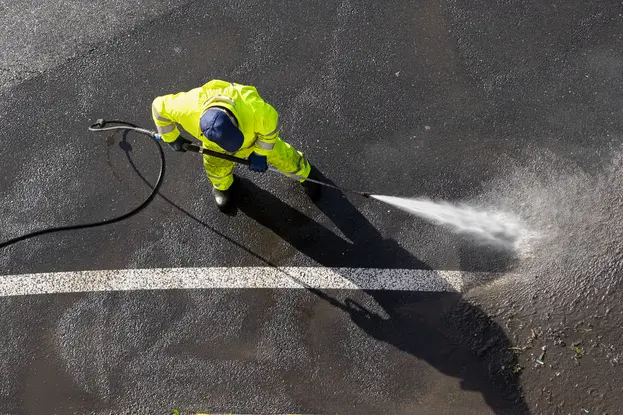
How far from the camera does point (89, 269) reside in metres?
4.78

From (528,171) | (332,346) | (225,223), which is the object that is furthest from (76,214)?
(528,171)

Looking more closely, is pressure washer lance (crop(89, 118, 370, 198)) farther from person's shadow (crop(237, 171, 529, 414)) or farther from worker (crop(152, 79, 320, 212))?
person's shadow (crop(237, 171, 529, 414))

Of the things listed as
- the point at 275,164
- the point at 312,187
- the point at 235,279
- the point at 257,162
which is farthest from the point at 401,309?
the point at 257,162

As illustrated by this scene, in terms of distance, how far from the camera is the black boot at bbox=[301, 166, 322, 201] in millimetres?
4738

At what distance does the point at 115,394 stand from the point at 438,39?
4.87 metres

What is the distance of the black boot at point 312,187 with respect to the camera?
4738mm

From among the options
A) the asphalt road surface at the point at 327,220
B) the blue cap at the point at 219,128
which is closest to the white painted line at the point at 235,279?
the asphalt road surface at the point at 327,220

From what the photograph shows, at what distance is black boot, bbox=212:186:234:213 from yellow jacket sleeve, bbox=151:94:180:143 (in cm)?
86

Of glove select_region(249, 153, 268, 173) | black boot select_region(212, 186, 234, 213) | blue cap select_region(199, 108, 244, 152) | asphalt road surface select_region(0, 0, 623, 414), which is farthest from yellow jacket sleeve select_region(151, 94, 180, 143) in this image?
asphalt road surface select_region(0, 0, 623, 414)

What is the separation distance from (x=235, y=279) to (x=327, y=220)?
1.07 metres

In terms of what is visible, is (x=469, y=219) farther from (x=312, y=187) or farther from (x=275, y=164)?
(x=275, y=164)

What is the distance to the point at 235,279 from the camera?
4664 millimetres

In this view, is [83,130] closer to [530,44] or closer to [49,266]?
[49,266]

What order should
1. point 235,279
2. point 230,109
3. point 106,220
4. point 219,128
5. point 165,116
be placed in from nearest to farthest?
point 219,128 < point 230,109 < point 165,116 < point 235,279 < point 106,220
